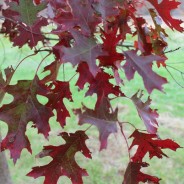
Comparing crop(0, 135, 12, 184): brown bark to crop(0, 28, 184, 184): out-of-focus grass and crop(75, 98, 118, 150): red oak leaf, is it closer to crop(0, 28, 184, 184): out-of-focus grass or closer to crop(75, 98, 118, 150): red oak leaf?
crop(0, 28, 184, 184): out-of-focus grass

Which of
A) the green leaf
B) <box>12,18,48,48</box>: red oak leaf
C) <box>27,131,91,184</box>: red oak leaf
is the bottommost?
<box>27,131,91,184</box>: red oak leaf

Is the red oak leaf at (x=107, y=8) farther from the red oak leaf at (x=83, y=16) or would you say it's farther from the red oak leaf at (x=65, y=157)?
the red oak leaf at (x=65, y=157)

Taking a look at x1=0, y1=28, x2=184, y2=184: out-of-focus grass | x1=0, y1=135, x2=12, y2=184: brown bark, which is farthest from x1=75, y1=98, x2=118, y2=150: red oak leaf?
x1=0, y1=28, x2=184, y2=184: out-of-focus grass

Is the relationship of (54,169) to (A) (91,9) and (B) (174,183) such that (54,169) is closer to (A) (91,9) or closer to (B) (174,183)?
(A) (91,9)

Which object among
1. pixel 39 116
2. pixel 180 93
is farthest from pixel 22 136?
pixel 180 93

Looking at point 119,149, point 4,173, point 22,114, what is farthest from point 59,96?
point 119,149

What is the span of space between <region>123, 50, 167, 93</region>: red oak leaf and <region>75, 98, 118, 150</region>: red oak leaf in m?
0.09

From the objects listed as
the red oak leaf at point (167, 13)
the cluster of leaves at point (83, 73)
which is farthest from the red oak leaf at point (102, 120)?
the red oak leaf at point (167, 13)

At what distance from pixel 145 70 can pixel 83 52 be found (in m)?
0.10

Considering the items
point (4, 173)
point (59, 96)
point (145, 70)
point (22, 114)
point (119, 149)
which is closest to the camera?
point (145, 70)

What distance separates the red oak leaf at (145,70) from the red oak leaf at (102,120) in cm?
9

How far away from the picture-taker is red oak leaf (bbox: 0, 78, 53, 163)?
0.65 m

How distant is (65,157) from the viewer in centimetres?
68

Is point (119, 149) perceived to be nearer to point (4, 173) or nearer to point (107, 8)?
point (4, 173)
